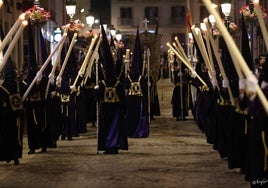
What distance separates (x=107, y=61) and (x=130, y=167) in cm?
311

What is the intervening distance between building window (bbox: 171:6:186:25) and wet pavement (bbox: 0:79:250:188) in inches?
3084

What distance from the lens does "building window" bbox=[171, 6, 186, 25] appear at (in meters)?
99.2

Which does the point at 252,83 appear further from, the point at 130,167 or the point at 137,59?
the point at 137,59

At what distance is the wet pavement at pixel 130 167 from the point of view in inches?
543

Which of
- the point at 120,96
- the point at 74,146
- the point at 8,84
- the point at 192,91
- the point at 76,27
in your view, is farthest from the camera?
the point at 192,91

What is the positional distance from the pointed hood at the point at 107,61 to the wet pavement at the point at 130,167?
199 centimetres

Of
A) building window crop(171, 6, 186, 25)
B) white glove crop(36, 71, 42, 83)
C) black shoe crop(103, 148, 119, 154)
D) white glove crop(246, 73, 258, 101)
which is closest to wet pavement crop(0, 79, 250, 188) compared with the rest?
black shoe crop(103, 148, 119, 154)

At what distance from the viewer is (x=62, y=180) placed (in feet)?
46.5

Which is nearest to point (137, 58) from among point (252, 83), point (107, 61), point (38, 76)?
point (107, 61)

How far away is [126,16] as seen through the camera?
3979 inches

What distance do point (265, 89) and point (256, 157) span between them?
115cm

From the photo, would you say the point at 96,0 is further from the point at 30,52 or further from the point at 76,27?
the point at 30,52

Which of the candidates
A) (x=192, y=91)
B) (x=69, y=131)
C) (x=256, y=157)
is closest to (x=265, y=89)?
(x=256, y=157)

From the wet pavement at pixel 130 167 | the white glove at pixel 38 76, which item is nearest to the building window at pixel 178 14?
the wet pavement at pixel 130 167
